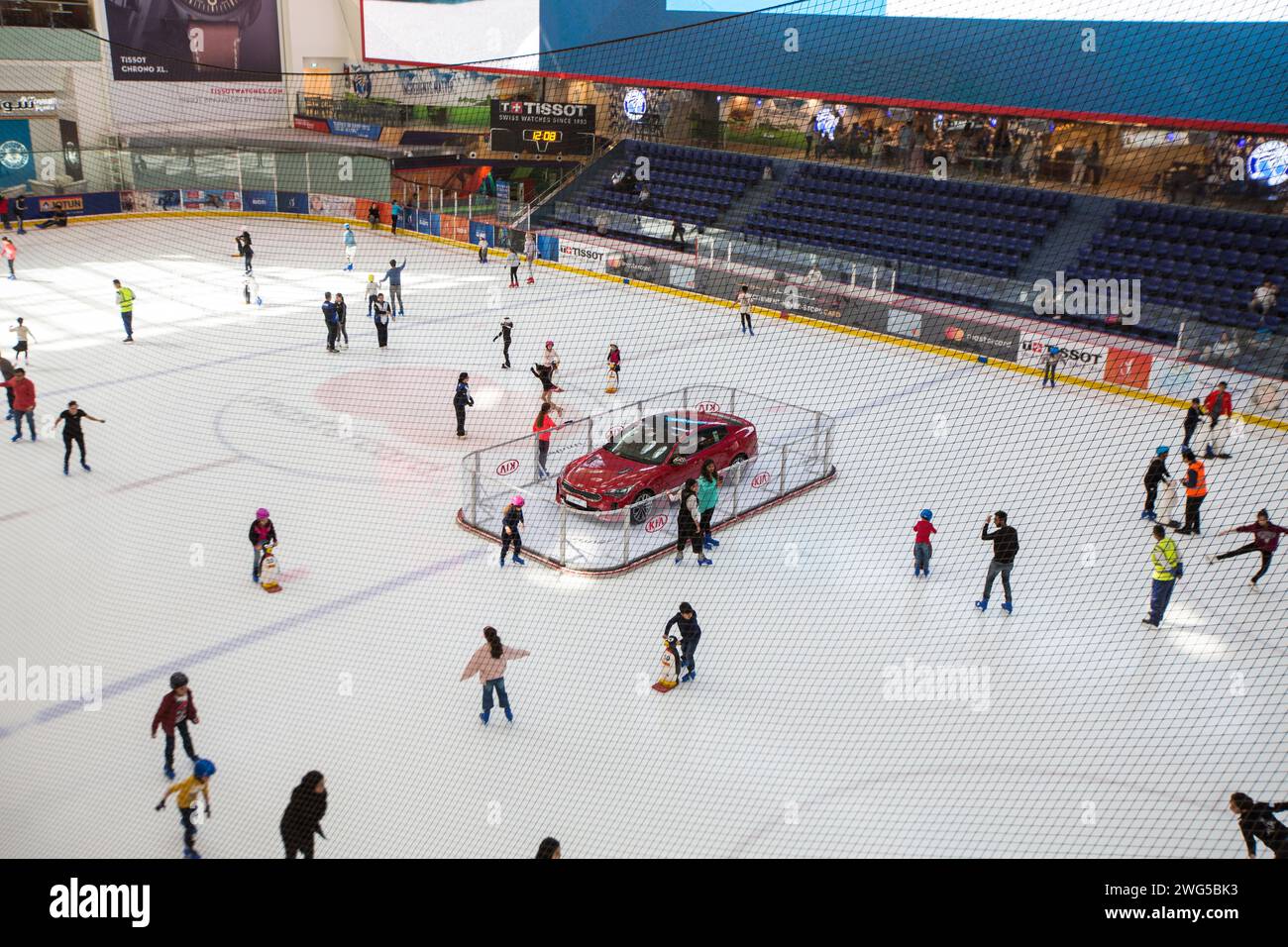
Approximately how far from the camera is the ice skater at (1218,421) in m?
15.3

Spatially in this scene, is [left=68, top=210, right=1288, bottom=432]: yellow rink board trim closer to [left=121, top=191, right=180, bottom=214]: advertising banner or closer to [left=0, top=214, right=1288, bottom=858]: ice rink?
[left=121, top=191, right=180, bottom=214]: advertising banner

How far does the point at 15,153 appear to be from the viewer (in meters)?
30.4

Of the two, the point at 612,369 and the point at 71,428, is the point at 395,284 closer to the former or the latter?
the point at 612,369

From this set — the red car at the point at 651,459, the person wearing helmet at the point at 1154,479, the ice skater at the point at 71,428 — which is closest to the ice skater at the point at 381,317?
the ice skater at the point at 71,428

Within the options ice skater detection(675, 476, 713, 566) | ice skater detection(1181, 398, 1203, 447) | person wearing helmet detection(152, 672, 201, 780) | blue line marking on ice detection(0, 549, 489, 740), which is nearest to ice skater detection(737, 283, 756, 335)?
ice skater detection(1181, 398, 1203, 447)

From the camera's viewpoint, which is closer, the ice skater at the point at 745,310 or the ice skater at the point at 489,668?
the ice skater at the point at 489,668

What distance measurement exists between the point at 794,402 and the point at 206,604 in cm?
1017

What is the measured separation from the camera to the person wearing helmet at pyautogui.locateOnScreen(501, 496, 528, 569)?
1177 centimetres

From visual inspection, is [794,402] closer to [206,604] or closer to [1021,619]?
[1021,619]

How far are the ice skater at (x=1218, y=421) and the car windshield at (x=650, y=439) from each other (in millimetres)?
7801

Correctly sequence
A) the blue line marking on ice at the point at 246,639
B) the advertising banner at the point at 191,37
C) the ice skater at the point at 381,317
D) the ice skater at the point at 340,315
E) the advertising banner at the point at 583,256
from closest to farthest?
1. the blue line marking on ice at the point at 246,639
2. the ice skater at the point at 340,315
3. the ice skater at the point at 381,317
4. the advertising banner at the point at 583,256
5. the advertising banner at the point at 191,37

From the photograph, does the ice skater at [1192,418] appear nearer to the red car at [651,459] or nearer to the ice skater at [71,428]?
the red car at [651,459]

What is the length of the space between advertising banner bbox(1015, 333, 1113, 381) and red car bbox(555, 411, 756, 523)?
8.59 metres
